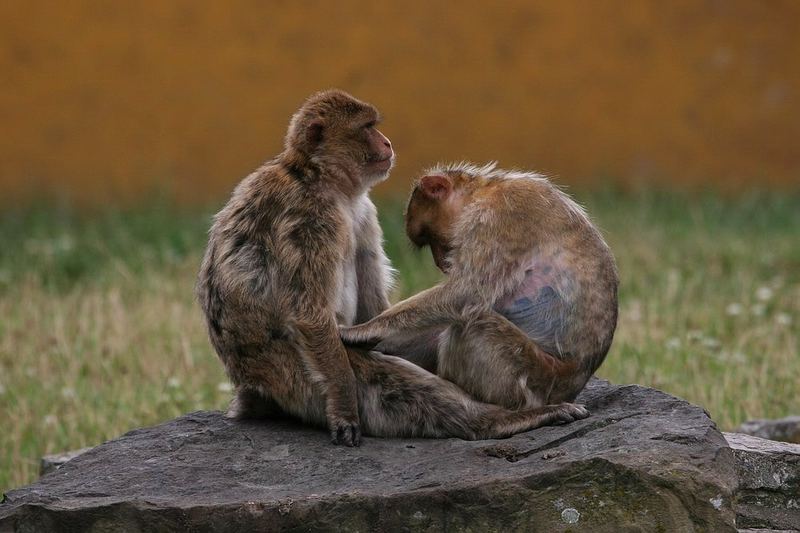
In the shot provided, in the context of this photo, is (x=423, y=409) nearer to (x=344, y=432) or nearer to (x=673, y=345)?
(x=344, y=432)

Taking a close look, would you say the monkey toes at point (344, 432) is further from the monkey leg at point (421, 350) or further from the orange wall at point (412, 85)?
the orange wall at point (412, 85)

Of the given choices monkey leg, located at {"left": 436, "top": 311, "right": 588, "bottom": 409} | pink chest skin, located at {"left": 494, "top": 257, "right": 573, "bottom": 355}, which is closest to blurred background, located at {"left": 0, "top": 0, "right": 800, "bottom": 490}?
pink chest skin, located at {"left": 494, "top": 257, "right": 573, "bottom": 355}

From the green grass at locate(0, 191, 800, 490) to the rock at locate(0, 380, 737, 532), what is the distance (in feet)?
8.13

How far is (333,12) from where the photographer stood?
42.9 feet

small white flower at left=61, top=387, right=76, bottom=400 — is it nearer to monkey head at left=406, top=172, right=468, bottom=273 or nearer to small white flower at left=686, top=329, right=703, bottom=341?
monkey head at left=406, top=172, right=468, bottom=273

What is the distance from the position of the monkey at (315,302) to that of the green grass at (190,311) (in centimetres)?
233

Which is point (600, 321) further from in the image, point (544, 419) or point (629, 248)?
point (629, 248)

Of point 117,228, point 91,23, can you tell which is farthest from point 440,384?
point 91,23

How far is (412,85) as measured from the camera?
1338 centimetres

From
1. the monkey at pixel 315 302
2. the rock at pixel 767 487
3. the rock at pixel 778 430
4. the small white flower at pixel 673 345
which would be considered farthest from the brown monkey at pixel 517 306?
the small white flower at pixel 673 345

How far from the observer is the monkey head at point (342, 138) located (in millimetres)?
6090

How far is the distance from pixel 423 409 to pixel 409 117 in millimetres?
7947

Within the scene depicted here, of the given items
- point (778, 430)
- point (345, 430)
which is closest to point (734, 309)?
point (778, 430)

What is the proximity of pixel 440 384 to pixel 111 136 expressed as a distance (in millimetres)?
8050
